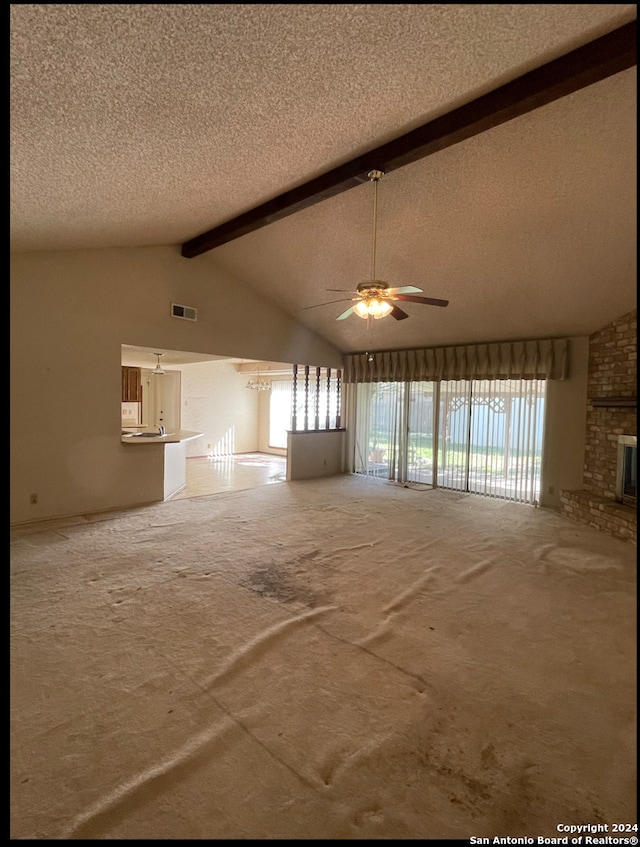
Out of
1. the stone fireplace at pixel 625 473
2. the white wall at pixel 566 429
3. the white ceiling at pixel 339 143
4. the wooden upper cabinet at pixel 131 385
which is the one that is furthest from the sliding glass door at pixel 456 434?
the wooden upper cabinet at pixel 131 385

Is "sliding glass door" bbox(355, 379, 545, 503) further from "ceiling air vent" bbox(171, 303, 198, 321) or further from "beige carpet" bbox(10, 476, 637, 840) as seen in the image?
"ceiling air vent" bbox(171, 303, 198, 321)

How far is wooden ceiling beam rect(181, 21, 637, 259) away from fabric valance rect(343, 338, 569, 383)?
3.38 metres

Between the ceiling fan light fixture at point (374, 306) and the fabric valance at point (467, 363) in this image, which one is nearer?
the ceiling fan light fixture at point (374, 306)

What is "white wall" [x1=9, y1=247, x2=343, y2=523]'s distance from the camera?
4.26 metres

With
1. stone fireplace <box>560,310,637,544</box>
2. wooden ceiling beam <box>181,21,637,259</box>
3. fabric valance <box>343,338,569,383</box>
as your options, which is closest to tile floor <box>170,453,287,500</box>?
fabric valance <box>343,338,569,383</box>

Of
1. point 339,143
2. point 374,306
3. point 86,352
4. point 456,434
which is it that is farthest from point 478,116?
point 456,434

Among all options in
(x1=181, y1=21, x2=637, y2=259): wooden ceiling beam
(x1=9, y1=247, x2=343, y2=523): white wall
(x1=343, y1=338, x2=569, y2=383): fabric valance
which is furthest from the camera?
(x1=343, y1=338, x2=569, y2=383): fabric valance

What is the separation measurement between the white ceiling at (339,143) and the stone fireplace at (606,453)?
17.3 inches

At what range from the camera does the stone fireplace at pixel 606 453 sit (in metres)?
4.27

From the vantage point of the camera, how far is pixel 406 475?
7215 mm

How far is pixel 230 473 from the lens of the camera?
7.77m

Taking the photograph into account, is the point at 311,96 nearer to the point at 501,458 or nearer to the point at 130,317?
the point at 130,317

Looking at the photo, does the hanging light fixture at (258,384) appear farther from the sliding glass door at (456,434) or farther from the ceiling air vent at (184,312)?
the ceiling air vent at (184,312)

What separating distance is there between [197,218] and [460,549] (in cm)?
407
